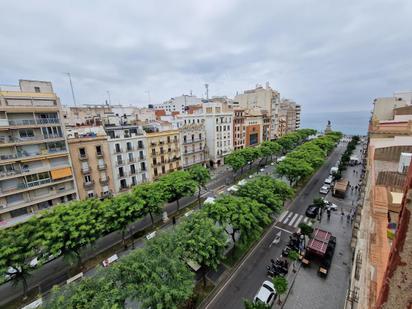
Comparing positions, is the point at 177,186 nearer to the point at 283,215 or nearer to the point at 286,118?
the point at 283,215

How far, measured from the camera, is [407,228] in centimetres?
228

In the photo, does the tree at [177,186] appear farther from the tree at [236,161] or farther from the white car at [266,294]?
the tree at [236,161]

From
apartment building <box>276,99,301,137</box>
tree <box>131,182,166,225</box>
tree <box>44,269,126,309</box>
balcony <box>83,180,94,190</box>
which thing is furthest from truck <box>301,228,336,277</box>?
apartment building <box>276,99,301,137</box>

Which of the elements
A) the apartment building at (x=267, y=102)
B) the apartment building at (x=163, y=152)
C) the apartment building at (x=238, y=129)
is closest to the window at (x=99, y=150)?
the apartment building at (x=163, y=152)

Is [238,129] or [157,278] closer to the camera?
[157,278]

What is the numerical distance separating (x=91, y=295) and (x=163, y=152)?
32.7 m

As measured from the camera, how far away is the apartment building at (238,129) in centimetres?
6371

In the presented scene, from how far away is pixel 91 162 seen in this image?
33438 mm

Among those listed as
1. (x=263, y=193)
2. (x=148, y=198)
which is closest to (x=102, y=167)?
(x=148, y=198)

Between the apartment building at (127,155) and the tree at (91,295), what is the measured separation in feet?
84.6

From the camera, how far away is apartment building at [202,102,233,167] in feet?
184

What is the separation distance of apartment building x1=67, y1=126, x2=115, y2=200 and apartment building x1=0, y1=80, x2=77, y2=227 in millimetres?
1187

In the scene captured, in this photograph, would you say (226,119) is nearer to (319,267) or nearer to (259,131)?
(259,131)

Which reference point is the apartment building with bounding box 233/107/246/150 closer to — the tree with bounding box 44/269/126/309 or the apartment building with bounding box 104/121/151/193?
the apartment building with bounding box 104/121/151/193
